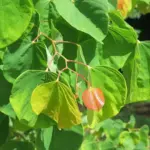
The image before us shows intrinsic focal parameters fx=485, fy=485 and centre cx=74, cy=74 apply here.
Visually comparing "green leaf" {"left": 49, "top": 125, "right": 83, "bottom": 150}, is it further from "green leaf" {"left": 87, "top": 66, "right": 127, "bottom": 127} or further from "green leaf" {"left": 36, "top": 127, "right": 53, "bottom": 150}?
"green leaf" {"left": 87, "top": 66, "right": 127, "bottom": 127}

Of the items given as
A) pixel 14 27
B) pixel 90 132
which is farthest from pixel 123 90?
pixel 90 132

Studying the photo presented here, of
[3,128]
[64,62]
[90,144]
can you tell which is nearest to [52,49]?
[64,62]

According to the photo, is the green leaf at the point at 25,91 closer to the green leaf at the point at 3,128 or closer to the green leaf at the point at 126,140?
the green leaf at the point at 3,128

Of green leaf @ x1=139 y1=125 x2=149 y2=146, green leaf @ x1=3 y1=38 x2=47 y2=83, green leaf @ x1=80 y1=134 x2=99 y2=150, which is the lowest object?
green leaf @ x1=139 y1=125 x2=149 y2=146

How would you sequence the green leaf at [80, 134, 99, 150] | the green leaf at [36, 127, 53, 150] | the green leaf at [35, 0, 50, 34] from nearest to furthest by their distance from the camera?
the green leaf at [35, 0, 50, 34]
the green leaf at [36, 127, 53, 150]
the green leaf at [80, 134, 99, 150]

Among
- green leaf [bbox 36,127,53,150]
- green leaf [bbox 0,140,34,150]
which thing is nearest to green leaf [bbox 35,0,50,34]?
green leaf [bbox 36,127,53,150]

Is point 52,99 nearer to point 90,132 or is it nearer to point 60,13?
point 60,13
